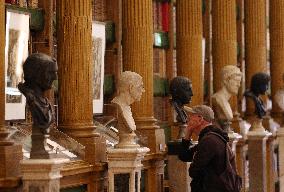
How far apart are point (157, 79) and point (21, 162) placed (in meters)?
6.73

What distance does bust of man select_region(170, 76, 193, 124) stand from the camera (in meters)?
11.4

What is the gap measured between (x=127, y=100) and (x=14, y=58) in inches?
62.6

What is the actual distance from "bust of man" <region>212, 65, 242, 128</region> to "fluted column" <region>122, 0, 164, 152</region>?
1.21 meters

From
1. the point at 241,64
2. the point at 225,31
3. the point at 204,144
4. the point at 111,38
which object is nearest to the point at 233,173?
the point at 204,144

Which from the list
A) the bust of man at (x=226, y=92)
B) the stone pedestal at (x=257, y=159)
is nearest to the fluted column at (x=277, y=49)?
the stone pedestal at (x=257, y=159)

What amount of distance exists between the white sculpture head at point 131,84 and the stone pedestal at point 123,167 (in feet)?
2.41

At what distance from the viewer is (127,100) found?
10242 mm

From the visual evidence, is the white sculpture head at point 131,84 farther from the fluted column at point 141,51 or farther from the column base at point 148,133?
the column base at point 148,133

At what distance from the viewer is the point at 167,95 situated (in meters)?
15.1

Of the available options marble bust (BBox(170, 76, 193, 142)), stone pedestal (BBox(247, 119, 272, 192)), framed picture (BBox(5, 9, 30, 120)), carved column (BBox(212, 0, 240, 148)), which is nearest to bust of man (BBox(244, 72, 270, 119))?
stone pedestal (BBox(247, 119, 272, 192))

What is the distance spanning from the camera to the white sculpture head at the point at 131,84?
10078mm

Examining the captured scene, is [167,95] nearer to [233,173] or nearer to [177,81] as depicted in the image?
[177,81]

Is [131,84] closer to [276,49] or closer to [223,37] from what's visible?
[223,37]

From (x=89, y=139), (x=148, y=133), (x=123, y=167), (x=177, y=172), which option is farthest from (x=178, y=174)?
(x=89, y=139)
